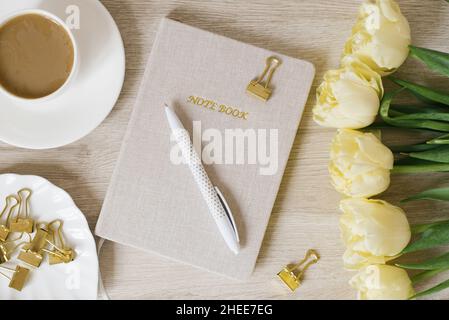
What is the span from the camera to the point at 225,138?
76 centimetres

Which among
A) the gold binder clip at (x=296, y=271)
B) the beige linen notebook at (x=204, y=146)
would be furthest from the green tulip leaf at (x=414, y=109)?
the gold binder clip at (x=296, y=271)

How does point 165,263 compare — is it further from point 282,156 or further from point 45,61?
point 45,61

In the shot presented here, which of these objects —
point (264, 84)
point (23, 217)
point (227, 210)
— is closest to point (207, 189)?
point (227, 210)

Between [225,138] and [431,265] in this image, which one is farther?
[225,138]

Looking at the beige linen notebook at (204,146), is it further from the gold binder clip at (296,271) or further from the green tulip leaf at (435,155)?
the green tulip leaf at (435,155)

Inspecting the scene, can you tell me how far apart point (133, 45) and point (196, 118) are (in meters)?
0.15

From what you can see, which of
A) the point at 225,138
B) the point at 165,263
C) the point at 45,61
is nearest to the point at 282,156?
the point at 225,138

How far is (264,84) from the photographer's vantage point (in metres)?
0.75

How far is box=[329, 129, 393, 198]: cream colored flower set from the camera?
63 cm

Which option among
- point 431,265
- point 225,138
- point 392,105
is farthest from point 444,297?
point 225,138

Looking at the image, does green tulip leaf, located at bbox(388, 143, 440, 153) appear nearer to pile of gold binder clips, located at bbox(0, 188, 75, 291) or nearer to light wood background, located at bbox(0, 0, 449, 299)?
light wood background, located at bbox(0, 0, 449, 299)

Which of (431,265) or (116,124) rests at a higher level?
(116,124)

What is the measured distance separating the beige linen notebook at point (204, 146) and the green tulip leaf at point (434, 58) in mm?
157
